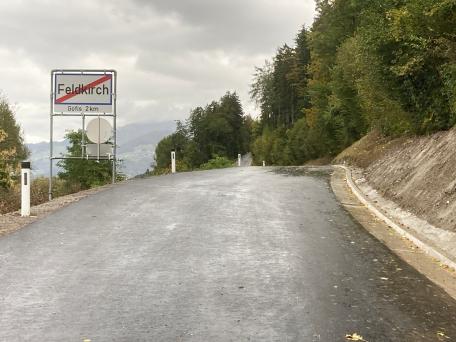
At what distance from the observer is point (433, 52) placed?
1375 cm

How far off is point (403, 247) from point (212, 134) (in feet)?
327

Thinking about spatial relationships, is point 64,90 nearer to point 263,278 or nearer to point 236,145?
point 263,278

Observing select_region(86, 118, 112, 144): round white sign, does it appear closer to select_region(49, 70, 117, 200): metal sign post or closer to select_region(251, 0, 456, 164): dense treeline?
select_region(49, 70, 117, 200): metal sign post

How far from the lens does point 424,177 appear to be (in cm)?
1121

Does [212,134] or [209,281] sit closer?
[209,281]

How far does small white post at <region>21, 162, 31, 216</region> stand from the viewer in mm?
10633

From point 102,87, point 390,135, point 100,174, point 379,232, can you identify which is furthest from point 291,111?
point 379,232

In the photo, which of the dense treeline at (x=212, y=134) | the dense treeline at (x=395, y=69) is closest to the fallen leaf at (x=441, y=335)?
the dense treeline at (x=395, y=69)

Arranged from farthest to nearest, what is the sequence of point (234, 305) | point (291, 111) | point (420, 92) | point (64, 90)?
1. point (291, 111)
2. point (64, 90)
3. point (420, 92)
4. point (234, 305)

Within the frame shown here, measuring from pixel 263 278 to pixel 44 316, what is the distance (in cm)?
259

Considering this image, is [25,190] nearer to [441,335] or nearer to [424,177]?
[424,177]

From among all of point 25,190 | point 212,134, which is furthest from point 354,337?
point 212,134

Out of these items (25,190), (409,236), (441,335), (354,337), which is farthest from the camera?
(25,190)

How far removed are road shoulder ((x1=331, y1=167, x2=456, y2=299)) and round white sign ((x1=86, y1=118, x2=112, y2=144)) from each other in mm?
8678
